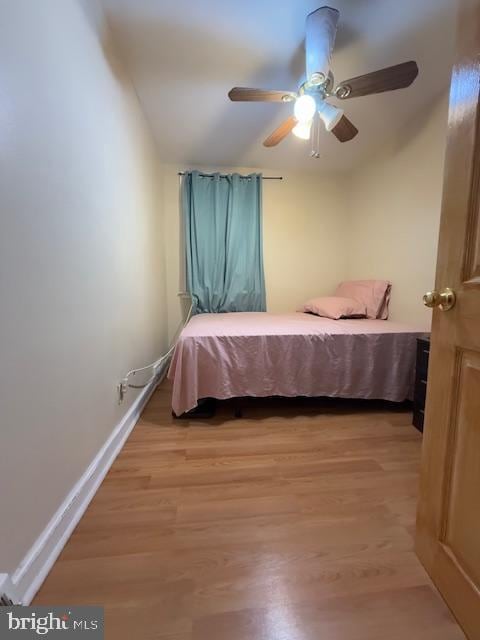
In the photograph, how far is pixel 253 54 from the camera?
173 centimetres

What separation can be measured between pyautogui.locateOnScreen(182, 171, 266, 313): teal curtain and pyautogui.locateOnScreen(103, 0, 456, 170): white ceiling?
2.09ft

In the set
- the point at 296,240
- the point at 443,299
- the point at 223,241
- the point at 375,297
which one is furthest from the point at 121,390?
the point at 296,240

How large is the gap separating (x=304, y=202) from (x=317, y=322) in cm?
190

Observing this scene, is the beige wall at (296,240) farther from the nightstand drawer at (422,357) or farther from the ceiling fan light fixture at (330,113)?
the nightstand drawer at (422,357)

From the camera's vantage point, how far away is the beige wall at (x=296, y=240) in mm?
A: 3441

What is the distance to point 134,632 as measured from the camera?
774 millimetres

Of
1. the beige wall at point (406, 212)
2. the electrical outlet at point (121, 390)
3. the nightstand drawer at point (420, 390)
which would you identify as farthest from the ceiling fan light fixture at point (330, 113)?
the electrical outlet at point (121, 390)

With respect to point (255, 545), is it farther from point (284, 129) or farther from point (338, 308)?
point (284, 129)

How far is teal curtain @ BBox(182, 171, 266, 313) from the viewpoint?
325 centimetres

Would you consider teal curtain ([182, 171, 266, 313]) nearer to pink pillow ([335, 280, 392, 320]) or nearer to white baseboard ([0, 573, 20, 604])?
pink pillow ([335, 280, 392, 320])

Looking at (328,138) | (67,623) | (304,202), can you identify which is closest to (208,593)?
(67,623)

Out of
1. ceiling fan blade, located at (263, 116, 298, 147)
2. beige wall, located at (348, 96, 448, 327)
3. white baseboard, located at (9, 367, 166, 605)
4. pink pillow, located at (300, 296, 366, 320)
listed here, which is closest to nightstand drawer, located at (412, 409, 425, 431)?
beige wall, located at (348, 96, 448, 327)

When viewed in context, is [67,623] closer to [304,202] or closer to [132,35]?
[132,35]

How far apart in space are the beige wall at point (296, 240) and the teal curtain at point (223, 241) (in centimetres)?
19
